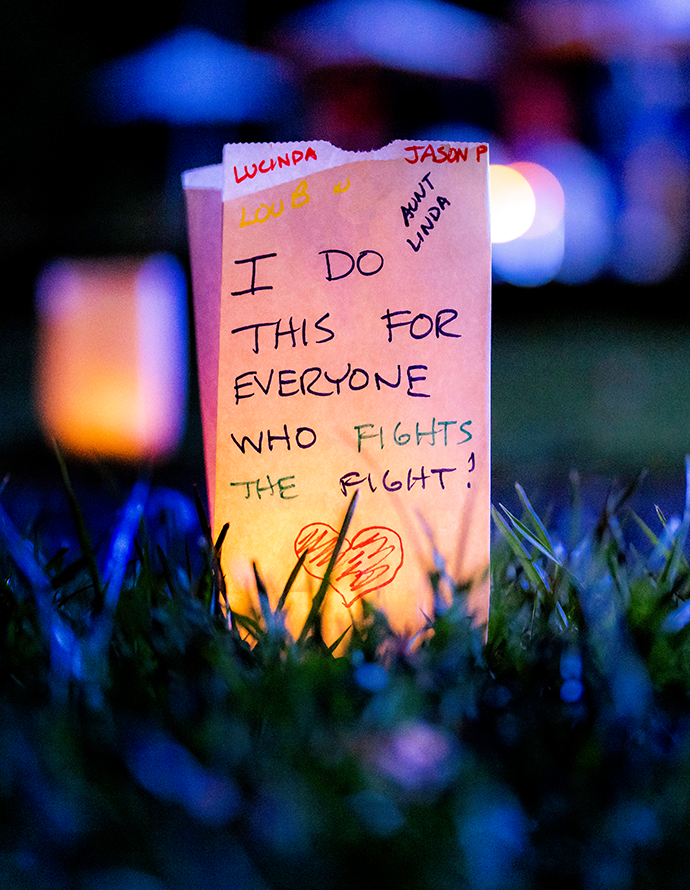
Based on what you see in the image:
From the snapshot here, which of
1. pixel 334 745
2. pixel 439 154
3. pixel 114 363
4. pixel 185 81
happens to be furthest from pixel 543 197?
pixel 334 745

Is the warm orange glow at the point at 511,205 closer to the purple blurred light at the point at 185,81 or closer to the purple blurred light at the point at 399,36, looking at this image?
the purple blurred light at the point at 399,36

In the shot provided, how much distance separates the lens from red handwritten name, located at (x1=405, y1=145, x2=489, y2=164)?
57cm

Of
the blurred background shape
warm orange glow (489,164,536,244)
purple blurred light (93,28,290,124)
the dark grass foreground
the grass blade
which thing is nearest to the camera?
the dark grass foreground

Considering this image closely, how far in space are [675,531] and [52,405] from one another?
98.3 inches

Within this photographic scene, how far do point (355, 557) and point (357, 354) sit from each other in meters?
0.14

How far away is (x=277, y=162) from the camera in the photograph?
57 centimetres

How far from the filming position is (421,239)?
57 centimetres

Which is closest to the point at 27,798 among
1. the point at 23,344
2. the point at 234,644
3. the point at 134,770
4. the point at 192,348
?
the point at 134,770

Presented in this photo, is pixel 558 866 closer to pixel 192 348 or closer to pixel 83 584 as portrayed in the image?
pixel 83 584

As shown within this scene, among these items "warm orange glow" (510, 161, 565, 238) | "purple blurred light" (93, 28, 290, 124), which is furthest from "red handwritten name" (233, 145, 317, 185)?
"warm orange glow" (510, 161, 565, 238)

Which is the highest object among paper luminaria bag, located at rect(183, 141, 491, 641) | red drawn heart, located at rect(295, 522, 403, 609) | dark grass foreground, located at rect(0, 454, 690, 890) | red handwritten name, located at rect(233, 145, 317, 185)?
red handwritten name, located at rect(233, 145, 317, 185)

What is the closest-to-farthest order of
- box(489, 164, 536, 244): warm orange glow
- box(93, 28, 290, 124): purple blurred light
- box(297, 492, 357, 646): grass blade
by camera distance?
box(297, 492, 357, 646): grass blade
box(93, 28, 290, 124): purple blurred light
box(489, 164, 536, 244): warm orange glow

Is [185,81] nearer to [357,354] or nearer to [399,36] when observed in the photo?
[399,36]

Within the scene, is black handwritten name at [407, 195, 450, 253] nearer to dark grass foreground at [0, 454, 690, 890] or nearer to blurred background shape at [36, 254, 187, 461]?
dark grass foreground at [0, 454, 690, 890]
